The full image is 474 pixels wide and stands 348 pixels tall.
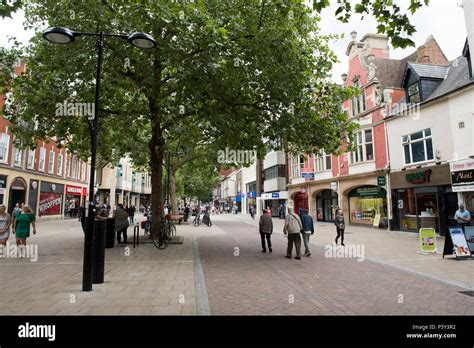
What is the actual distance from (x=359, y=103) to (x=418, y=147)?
7.13 meters

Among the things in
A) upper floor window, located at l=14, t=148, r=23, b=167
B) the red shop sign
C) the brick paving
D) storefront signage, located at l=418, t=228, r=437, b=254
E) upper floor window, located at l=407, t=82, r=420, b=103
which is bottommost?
the brick paving

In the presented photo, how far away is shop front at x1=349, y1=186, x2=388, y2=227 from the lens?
2244cm

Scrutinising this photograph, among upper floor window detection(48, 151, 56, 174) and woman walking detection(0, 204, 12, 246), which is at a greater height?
upper floor window detection(48, 151, 56, 174)

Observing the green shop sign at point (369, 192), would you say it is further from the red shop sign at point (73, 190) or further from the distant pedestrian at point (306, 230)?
the red shop sign at point (73, 190)

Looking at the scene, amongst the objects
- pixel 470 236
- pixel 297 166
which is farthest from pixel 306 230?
pixel 297 166

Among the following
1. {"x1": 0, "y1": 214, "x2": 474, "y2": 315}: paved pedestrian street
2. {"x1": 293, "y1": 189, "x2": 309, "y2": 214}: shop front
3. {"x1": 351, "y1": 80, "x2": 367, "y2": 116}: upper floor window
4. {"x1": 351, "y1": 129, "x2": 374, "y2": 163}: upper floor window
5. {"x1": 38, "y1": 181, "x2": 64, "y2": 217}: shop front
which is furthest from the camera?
{"x1": 293, "y1": 189, "x2": 309, "y2": 214}: shop front

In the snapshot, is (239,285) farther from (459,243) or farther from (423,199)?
(423,199)

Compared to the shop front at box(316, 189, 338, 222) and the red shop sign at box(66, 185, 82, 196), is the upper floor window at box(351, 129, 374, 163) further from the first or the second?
the red shop sign at box(66, 185, 82, 196)

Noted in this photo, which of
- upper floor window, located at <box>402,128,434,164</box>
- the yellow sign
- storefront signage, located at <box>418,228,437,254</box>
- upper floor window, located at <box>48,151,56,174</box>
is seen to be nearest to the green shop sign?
the yellow sign

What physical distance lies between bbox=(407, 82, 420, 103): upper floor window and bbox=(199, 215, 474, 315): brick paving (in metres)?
13.7

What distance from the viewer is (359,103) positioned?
81.8ft

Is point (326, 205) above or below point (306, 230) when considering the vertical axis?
above

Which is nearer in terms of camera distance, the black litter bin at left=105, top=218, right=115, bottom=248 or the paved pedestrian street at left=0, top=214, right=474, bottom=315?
the paved pedestrian street at left=0, top=214, right=474, bottom=315
